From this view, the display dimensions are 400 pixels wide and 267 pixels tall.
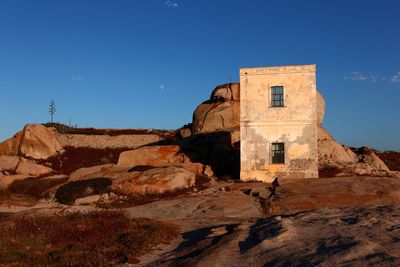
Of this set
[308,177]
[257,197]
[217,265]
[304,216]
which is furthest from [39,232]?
[308,177]

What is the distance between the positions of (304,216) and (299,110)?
1519cm

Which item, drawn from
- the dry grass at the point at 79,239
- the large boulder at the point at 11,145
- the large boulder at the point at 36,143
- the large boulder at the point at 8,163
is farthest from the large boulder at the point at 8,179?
the dry grass at the point at 79,239

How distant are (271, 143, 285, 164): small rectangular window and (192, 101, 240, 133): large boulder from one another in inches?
502

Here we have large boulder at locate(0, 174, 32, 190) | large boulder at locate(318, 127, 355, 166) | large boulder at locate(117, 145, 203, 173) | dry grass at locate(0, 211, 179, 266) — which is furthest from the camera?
large boulder at locate(117, 145, 203, 173)

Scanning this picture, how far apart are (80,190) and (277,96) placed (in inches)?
652

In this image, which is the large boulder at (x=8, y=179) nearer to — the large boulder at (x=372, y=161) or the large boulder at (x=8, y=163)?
the large boulder at (x=8, y=163)

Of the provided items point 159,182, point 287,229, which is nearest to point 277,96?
point 159,182

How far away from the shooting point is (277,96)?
29.1 metres

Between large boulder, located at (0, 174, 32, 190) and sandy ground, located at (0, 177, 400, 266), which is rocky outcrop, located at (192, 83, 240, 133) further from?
sandy ground, located at (0, 177, 400, 266)

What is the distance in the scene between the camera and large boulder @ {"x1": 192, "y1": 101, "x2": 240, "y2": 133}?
1671 inches

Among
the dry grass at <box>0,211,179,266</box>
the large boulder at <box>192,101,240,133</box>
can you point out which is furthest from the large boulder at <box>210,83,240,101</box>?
the dry grass at <box>0,211,179,266</box>

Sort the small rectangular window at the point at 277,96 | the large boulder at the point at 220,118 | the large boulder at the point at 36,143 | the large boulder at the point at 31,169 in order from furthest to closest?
the large boulder at the point at 220,118 < the large boulder at the point at 36,143 < the large boulder at the point at 31,169 < the small rectangular window at the point at 277,96

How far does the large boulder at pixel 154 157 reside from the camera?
34469 mm

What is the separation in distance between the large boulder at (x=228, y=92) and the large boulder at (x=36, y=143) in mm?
20156
